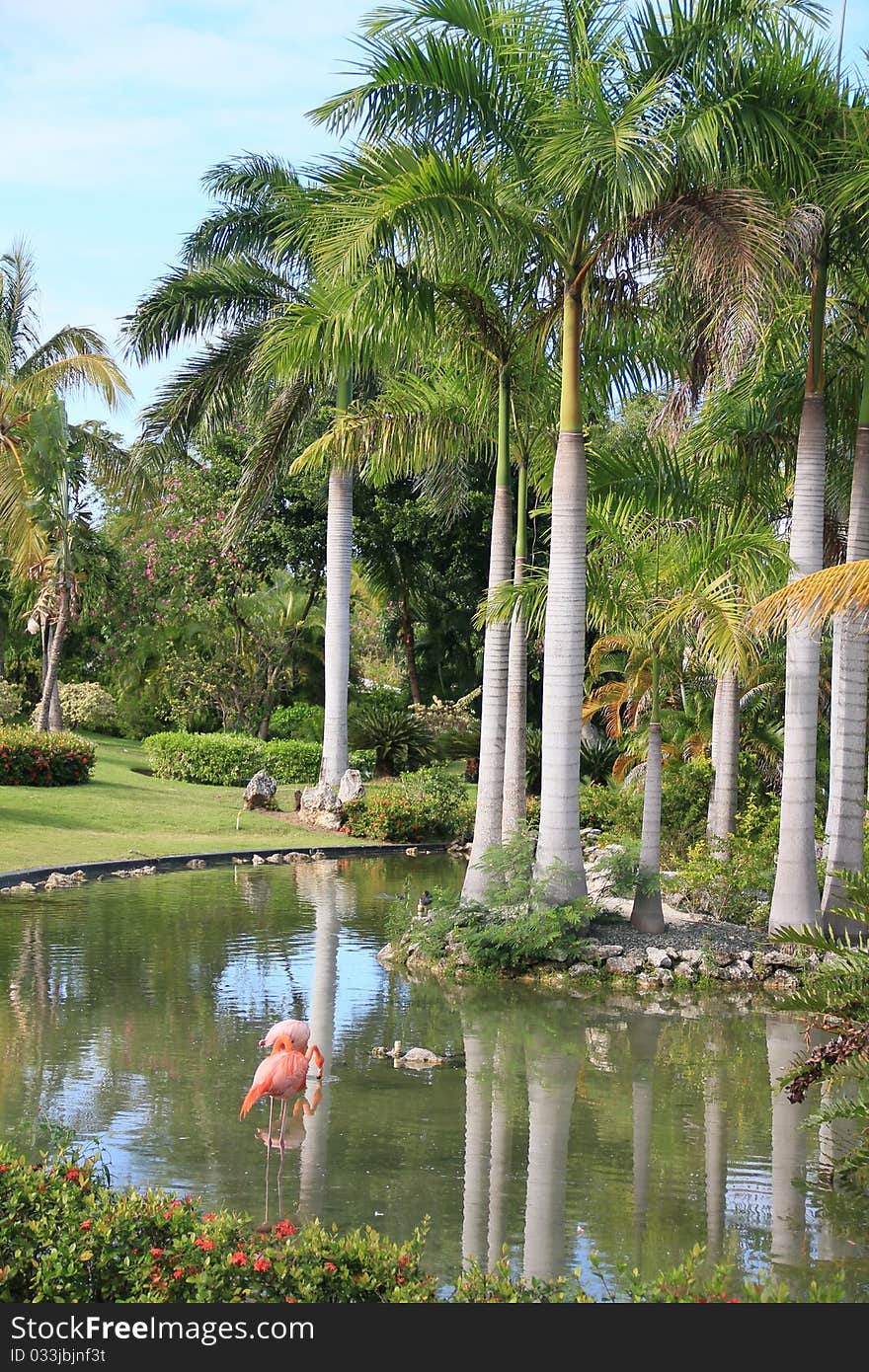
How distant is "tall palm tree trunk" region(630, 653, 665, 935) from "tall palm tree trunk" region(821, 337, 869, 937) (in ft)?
5.49

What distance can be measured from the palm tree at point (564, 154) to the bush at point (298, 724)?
829 inches

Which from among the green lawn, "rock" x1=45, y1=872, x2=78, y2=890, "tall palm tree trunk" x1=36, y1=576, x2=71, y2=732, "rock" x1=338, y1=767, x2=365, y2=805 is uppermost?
"tall palm tree trunk" x1=36, y1=576, x2=71, y2=732

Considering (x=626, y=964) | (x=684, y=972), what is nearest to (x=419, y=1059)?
(x=626, y=964)

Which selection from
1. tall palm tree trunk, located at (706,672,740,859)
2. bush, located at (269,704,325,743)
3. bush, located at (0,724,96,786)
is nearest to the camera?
Result: tall palm tree trunk, located at (706,672,740,859)

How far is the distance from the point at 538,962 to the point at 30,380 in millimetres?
19519

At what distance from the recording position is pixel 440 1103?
9539 millimetres

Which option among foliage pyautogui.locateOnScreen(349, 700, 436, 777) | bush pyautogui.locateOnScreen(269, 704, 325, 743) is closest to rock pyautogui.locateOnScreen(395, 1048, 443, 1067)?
foliage pyautogui.locateOnScreen(349, 700, 436, 777)

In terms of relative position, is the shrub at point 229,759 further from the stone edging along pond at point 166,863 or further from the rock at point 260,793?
the stone edging along pond at point 166,863

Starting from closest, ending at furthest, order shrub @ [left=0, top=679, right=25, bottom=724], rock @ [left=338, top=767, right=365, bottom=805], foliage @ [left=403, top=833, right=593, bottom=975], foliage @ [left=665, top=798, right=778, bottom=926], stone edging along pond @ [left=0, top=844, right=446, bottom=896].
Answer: foliage @ [left=403, top=833, right=593, bottom=975], foliage @ [left=665, top=798, right=778, bottom=926], stone edging along pond @ [left=0, top=844, right=446, bottom=896], rock @ [left=338, top=767, right=365, bottom=805], shrub @ [left=0, top=679, right=25, bottom=724]

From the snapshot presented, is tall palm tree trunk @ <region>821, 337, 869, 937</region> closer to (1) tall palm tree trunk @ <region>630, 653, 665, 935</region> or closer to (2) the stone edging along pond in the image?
(1) tall palm tree trunk @ <region>630, 653, 665, 935</region>

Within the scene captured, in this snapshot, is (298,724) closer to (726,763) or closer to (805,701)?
(726,763)

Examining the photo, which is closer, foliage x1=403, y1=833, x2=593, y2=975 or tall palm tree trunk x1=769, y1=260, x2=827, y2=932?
foliage x1=403, y1=833, x2=593, y2=975

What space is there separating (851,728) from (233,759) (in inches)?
683

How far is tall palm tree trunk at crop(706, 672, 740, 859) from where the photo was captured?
61.1 feet
